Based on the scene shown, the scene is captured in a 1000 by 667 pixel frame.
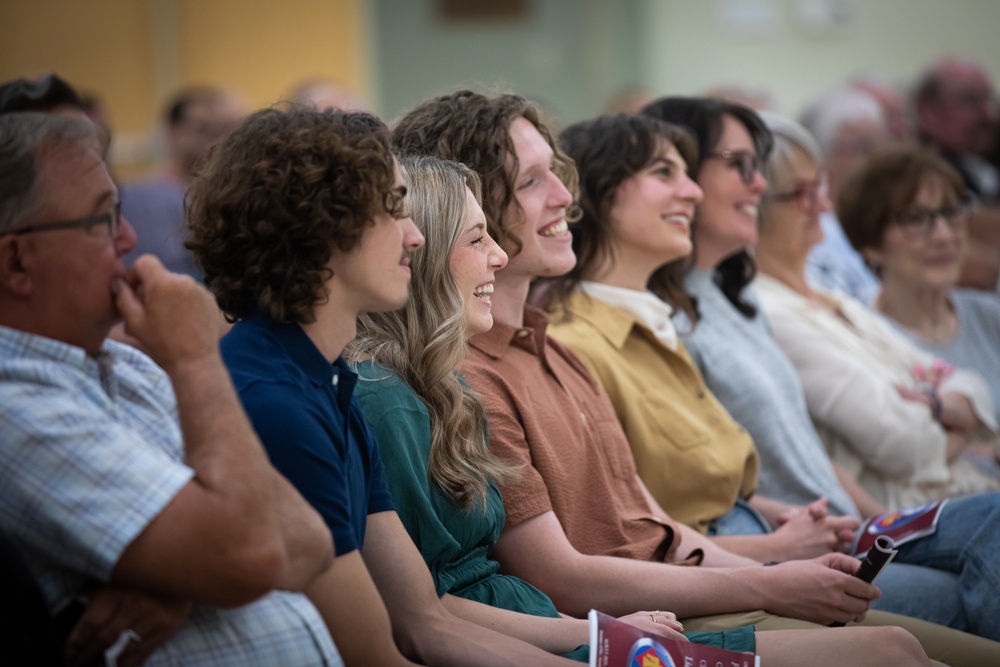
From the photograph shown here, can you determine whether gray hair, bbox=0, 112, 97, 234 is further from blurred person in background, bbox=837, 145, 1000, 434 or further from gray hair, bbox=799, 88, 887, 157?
gray hair, bbox=799, 88, 887, 157

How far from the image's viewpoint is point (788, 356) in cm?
341

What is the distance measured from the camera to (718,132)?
3.25 metres

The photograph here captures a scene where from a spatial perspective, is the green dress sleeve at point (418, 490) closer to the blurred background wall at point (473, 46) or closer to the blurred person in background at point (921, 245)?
the blurred person in background at point (921, 245)

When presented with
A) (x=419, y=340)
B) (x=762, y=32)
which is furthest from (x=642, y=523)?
(x=762, y=32)

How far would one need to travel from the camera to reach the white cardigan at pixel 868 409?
10.8ft

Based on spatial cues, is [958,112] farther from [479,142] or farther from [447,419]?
[447,419]

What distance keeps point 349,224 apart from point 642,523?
1.03 meters

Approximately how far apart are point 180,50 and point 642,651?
23.7ft

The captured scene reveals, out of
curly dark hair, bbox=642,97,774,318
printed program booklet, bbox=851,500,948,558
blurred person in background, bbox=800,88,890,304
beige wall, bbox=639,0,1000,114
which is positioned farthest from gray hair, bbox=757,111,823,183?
beige wall, bbox=639,0,1000,114

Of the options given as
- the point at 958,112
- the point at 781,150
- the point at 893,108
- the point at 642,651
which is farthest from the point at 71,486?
the point at 893,108

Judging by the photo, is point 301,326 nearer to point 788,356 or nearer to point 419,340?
point 419,340

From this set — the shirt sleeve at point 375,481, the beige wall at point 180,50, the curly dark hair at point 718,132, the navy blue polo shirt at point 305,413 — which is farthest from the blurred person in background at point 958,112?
the navy blue polo shirt at point 305,413

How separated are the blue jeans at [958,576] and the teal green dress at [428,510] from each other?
102 cm

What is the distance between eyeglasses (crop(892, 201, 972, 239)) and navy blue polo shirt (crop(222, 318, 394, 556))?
2771mm
